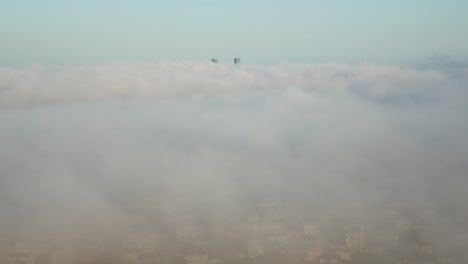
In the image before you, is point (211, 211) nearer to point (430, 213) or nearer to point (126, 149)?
point (430, 213)

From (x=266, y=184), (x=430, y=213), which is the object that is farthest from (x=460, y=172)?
(x=266, y=184)

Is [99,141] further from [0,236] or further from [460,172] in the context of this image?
[460,172]

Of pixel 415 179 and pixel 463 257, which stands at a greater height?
pixel 463 257

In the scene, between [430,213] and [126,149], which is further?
[126,149]

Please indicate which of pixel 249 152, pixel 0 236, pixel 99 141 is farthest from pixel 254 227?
pixel 99 141

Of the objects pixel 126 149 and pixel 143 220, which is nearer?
pixel 143 220

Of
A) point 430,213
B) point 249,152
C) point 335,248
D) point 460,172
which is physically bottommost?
point 249,152

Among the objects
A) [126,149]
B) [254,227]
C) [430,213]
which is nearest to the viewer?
[254,227]

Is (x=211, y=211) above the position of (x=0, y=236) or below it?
below

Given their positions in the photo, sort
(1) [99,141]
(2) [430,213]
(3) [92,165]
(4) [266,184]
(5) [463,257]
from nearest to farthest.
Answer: (5) [463,257] < (2) [430,213] < (4) [266,184] < (3) [92,165] < (1) [99,141]
